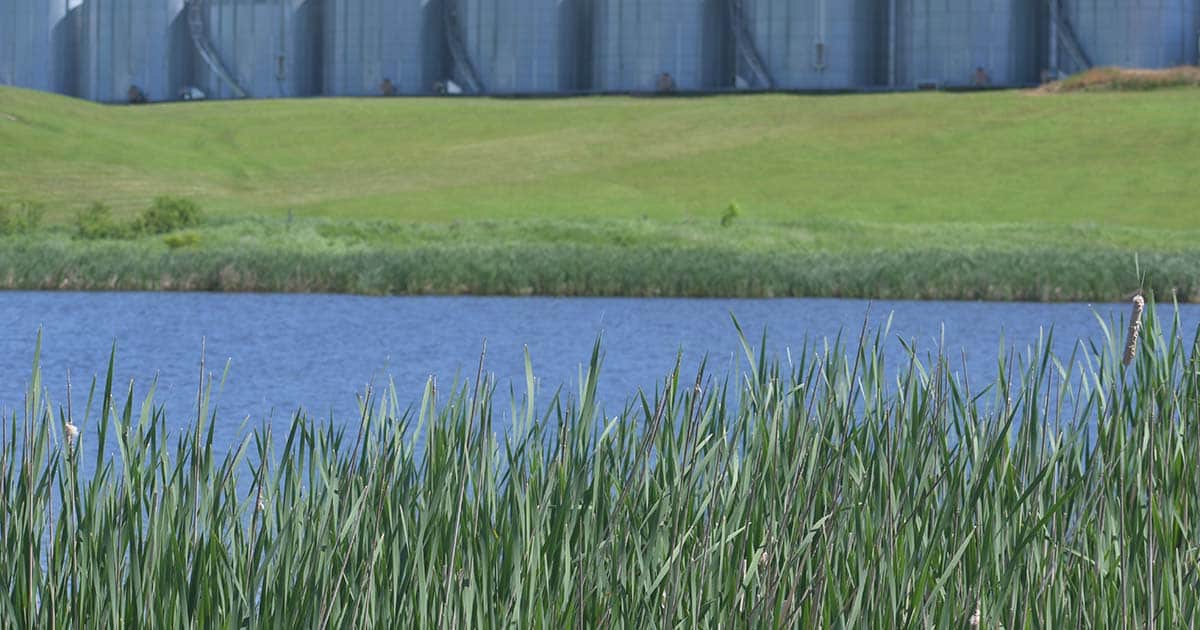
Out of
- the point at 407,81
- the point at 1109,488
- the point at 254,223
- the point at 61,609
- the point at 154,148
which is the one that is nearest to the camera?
the point at 61,609

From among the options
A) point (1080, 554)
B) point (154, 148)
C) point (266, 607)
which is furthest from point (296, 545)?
point (154, 148)

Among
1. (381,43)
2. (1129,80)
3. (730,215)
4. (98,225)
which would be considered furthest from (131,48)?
(1129,80)

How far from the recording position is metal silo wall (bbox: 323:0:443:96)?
73312 millimetres

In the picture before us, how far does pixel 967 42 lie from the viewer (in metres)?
67.6

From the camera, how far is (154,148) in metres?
57.9

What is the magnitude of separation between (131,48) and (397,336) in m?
51.0

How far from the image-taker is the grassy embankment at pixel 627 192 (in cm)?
3503

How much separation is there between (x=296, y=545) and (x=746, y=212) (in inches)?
1687

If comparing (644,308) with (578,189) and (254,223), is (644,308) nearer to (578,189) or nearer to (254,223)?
(254,223)

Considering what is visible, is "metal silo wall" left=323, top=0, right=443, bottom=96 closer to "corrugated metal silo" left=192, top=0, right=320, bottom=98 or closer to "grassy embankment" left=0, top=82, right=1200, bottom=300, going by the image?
"corrugated metal silo" left=192, top=0, right=320, bottom=98

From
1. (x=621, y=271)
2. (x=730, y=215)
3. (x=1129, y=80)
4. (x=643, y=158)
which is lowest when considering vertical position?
(x=621, y=271)

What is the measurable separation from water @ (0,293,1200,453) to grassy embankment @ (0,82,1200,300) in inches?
52.4

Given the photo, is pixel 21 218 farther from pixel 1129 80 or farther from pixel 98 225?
pixel 1129 80

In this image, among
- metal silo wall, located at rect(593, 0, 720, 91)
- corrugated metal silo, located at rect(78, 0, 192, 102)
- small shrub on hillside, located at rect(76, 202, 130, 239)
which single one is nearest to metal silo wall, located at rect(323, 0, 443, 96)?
corrugated metal silo, located at rect(78, 0, 192, 102)
